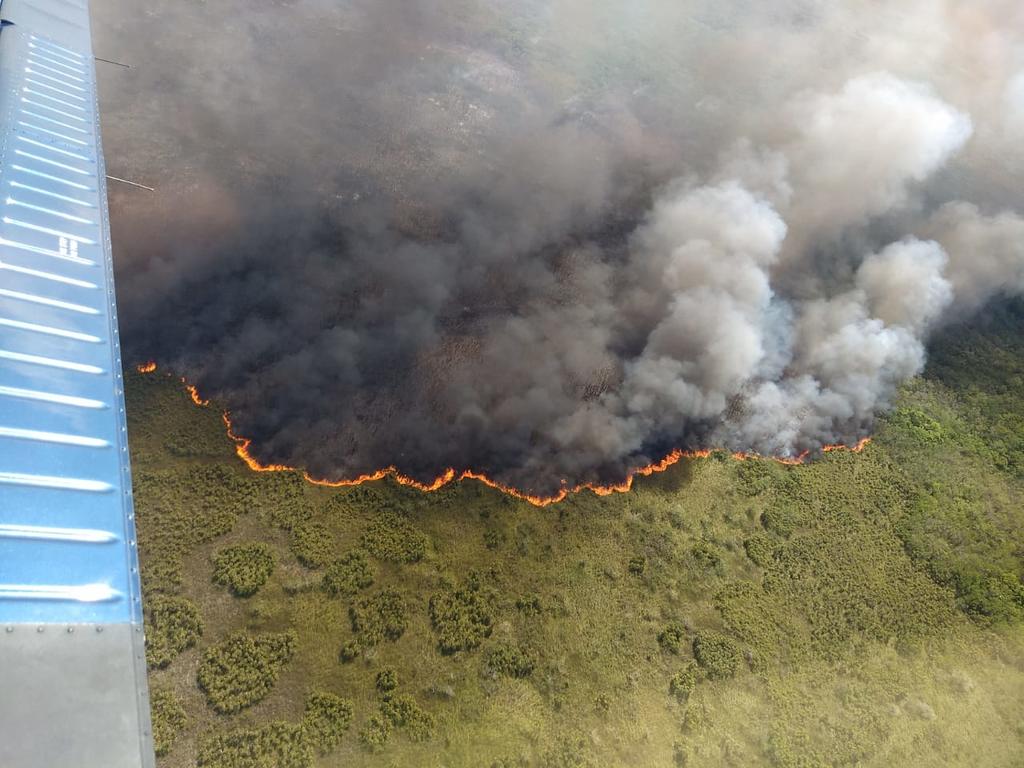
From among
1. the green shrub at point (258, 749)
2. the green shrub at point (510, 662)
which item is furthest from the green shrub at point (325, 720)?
the green shrub at point (510, 662)

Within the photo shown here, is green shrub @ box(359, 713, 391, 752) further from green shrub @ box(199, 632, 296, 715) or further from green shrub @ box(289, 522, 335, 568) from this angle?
green shrub @ box(289, 522, 335, 568)

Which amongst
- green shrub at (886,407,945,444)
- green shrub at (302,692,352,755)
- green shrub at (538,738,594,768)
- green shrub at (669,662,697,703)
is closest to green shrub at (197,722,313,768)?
green shrub at (302,692,352,755)

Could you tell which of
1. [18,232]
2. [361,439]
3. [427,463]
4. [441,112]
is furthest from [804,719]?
[441,112]

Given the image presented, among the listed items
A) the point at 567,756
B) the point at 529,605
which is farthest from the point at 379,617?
the point at 567,756

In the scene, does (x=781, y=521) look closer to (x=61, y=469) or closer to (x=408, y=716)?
(x=408, y=716)

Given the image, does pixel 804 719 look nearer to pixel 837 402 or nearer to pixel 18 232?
pixel 837 402
